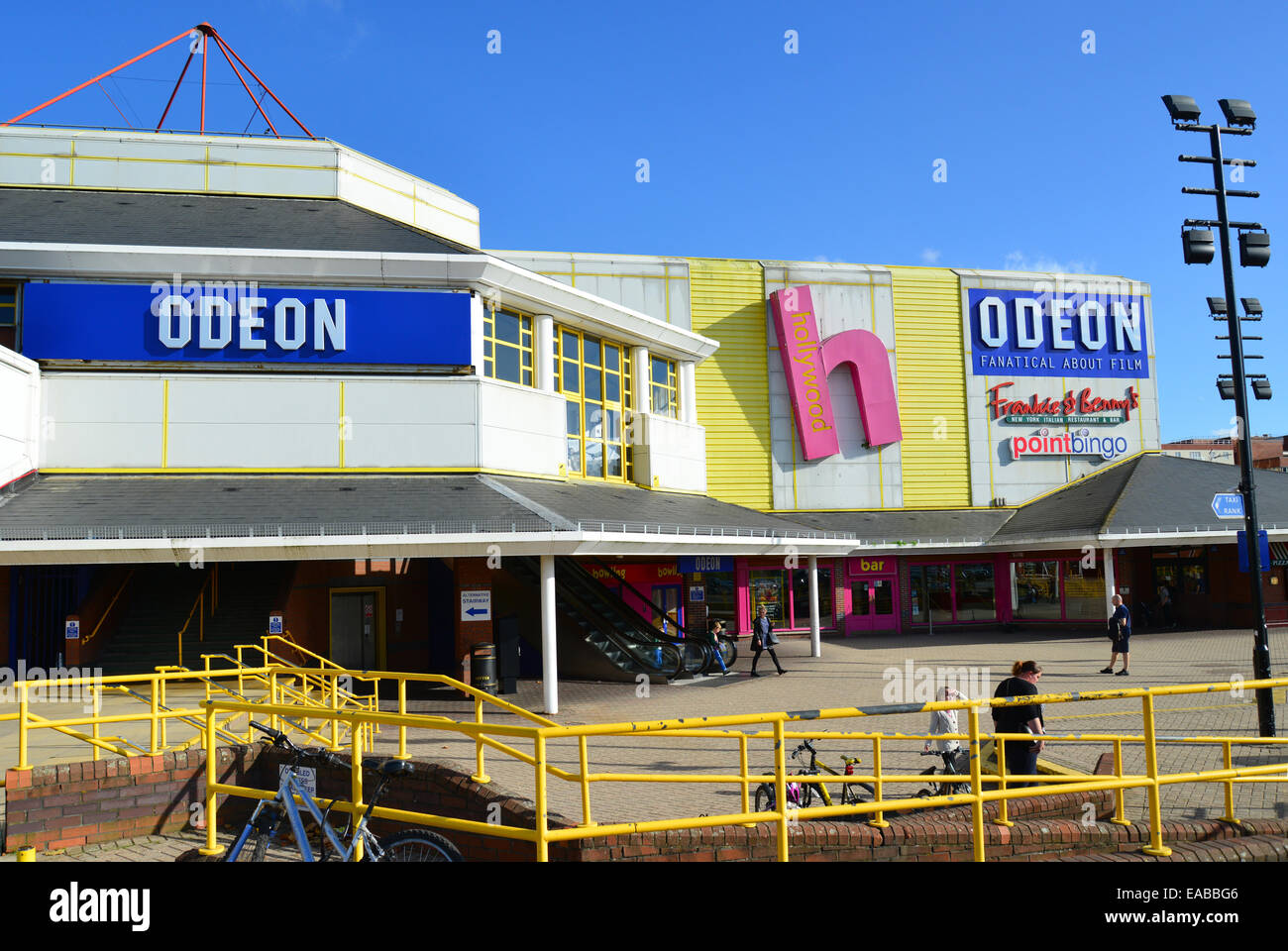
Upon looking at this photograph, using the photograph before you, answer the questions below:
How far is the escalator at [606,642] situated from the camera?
762 inches

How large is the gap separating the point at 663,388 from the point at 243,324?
408 inches

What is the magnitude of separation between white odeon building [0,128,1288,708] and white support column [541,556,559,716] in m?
0.06

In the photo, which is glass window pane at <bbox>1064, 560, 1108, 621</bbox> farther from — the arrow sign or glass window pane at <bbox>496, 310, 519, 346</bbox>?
the arrow sign

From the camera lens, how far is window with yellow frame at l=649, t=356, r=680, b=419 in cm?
2428

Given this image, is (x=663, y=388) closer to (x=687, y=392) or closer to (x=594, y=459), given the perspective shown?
(x=687, y=392)

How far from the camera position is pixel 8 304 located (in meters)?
17.6

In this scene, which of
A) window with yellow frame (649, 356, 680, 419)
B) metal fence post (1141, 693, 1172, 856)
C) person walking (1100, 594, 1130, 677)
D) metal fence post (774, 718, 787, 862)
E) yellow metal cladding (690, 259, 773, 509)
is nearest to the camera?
metal fence post (774, 718, 787, 862)

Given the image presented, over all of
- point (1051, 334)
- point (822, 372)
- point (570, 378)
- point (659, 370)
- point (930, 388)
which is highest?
point (1051, 334)

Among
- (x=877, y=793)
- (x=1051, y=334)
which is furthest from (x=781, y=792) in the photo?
(x=1051, y=334)

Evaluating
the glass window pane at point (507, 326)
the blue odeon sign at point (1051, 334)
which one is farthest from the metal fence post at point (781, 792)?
the blue odeon sign at point (1051, 334)

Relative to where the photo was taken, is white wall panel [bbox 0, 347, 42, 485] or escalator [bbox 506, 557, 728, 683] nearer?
white wall panel [bbox 0, 347, 42, 485]

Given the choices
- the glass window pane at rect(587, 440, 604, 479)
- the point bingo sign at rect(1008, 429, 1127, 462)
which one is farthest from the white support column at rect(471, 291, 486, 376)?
the point bingo sign at rect(1008, 429, 1127, 462)

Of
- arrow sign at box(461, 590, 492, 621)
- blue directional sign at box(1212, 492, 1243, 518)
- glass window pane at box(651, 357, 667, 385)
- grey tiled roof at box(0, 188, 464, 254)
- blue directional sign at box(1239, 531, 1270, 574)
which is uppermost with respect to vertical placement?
grey tiled roof at box(0, 188, 464, 254)
